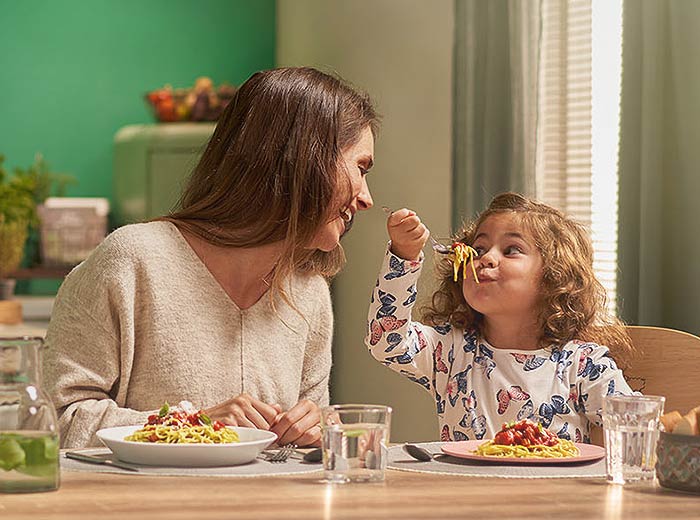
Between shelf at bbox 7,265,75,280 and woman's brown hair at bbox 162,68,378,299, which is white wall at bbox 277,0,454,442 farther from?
woman's brown hair at bbox 162,68,378,299

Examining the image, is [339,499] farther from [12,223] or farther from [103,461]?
[12,223]

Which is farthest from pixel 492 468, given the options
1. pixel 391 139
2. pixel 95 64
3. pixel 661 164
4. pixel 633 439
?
pixel 95 64

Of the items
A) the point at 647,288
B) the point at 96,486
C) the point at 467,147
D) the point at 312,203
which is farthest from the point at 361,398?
the point at 96,486

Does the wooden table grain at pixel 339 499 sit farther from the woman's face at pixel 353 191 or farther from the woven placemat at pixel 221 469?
the woman's face at pixel 353 191

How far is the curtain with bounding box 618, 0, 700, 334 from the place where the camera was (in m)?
2.62

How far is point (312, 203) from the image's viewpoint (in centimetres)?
212

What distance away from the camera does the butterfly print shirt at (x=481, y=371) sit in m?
2.23

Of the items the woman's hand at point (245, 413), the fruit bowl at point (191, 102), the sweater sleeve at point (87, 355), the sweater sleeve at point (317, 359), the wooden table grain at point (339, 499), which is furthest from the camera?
the fruit bowl at point (191, 102)

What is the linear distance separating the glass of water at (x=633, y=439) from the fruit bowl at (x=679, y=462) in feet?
0.10

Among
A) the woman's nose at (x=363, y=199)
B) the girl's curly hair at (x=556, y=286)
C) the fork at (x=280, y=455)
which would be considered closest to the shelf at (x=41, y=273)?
the girl's curly hair at (x=556, y=286)

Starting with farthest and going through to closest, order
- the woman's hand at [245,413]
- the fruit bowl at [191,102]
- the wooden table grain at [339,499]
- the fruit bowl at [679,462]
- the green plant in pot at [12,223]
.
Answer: the fruit bowl at [191,102] → the green plant in pot at [12,223] → the woman's hand at [245,413] → the fruit bowl at [679,462] → the wooden table grain at [339,499]

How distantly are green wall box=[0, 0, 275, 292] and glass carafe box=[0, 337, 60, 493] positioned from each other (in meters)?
4.48

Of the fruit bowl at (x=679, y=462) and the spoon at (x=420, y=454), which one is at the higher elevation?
the fruit bowl at (x=679, y=462)

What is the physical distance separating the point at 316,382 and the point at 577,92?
4.76 ft
